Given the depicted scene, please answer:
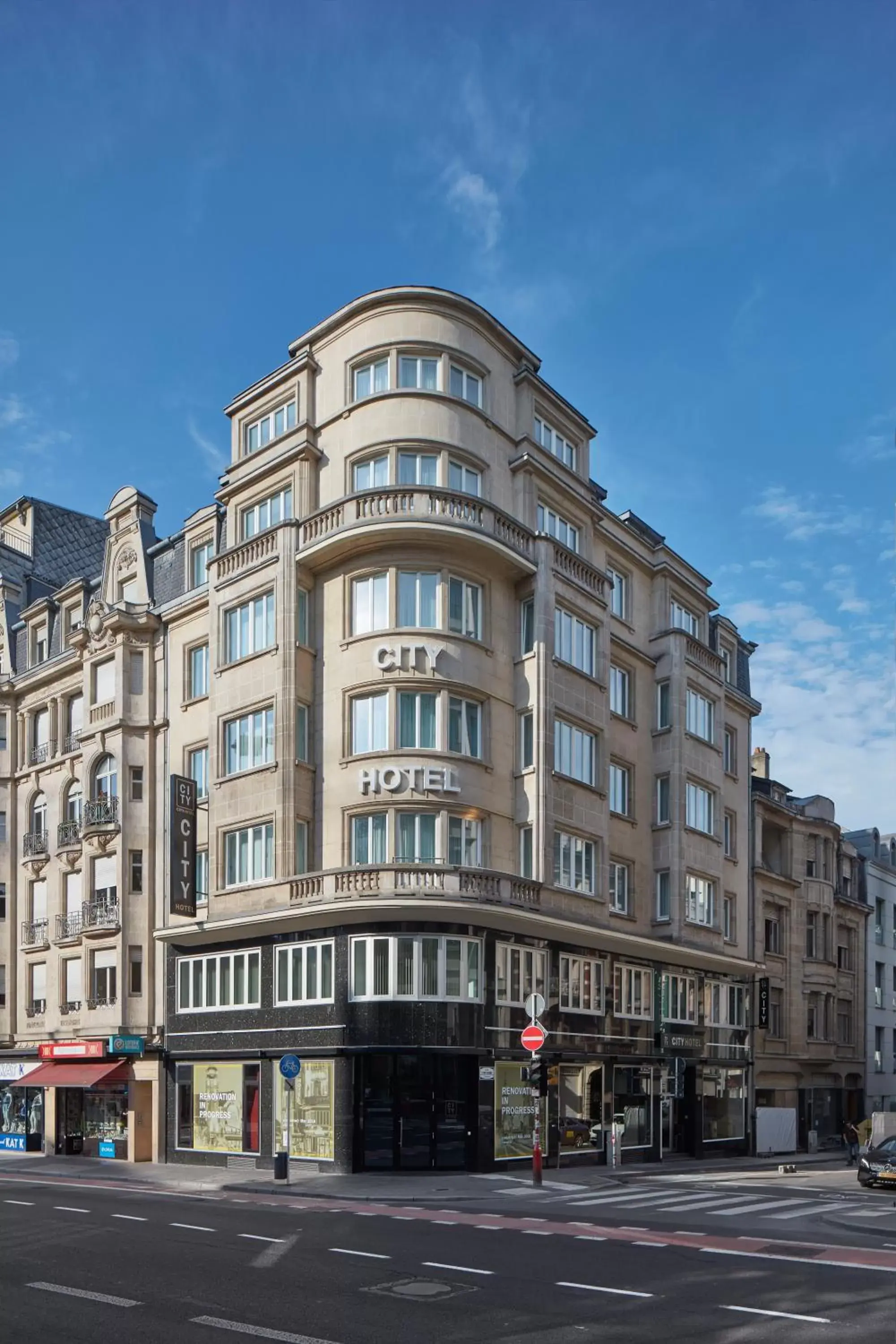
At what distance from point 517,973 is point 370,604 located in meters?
10.1

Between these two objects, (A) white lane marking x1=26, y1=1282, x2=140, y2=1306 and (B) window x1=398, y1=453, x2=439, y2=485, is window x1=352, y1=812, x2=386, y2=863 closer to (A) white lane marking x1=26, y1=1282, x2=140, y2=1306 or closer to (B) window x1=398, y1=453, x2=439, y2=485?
(B) window x1=398, y1=453, x2=439, y2=485

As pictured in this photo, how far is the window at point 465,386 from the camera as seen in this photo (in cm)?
3594

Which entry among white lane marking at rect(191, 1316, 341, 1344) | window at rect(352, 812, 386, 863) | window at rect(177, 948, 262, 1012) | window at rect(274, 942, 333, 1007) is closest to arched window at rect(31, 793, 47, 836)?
window at rect(177, 948, 262, 1012)

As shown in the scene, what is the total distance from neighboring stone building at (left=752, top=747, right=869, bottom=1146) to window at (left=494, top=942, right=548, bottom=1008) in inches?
675

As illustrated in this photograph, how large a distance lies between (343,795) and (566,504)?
38.3ft

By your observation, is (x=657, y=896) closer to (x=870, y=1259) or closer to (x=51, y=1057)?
(x=51, y=1057)

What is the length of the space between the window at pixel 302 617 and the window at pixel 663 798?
1401cm

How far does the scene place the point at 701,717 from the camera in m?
45.7

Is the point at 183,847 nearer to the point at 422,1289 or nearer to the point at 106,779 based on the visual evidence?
the point at 106,779

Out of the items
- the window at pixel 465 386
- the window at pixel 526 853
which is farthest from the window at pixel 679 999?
the window at pixel 465 386

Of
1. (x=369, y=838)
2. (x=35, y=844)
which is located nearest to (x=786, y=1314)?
(x=369, y=838)

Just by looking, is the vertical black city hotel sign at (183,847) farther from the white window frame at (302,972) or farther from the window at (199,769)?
the white window frame at (302,972)

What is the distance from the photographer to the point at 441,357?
35.8 metres

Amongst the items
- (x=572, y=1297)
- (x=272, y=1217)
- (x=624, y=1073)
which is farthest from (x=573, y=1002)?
(x=572, y=1297)
